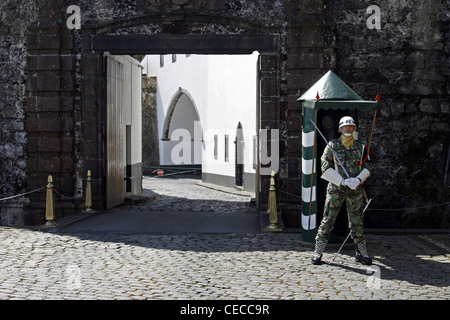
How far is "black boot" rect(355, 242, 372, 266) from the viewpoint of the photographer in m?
7.41

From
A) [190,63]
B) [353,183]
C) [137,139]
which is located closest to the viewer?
[353,183]

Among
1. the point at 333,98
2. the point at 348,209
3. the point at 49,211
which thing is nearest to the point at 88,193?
the point at 49,211

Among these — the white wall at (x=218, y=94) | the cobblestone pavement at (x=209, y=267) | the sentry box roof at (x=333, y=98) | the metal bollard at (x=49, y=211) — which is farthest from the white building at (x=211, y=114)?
the cobblestone pavement at (x=209, y=267)

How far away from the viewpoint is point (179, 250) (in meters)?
8.28

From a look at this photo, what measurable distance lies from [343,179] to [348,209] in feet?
1.26

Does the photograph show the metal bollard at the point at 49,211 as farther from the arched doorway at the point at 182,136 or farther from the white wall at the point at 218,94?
the arched doorway at the point at 182,136

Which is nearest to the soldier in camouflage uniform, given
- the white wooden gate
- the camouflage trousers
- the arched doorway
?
the camouflage trousers

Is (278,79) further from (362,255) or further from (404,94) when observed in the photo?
(362,255)

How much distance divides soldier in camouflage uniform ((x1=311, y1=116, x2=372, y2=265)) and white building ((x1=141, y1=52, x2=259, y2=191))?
7176mm

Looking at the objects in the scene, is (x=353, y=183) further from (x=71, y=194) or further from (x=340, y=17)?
(x=71, y=194)

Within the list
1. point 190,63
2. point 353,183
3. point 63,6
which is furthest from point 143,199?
point 190,63

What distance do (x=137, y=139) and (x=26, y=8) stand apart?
5.31 m

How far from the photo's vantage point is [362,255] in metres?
7.48

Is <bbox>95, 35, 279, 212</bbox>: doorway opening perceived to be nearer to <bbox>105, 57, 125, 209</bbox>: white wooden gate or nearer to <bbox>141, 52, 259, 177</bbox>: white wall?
<bbox>141, 52, 259, 177</bbox>: white wall
